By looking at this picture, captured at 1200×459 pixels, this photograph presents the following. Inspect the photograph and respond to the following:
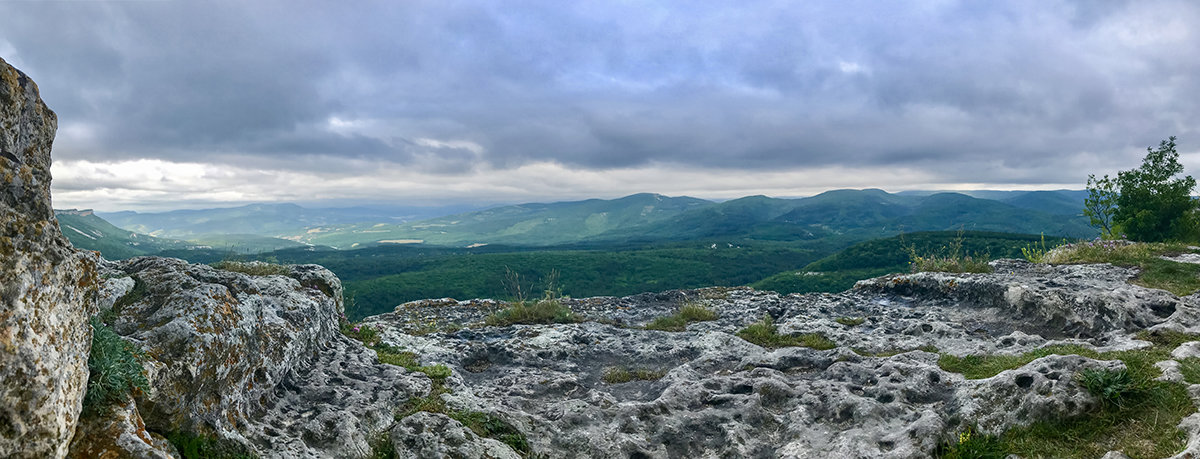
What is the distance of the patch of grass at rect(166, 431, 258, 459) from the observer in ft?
14.6

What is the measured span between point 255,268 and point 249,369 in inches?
222

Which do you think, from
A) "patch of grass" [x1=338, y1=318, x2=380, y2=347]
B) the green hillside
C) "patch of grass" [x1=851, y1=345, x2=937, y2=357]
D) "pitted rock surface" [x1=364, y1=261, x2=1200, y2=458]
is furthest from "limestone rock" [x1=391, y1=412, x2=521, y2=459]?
the green hillside

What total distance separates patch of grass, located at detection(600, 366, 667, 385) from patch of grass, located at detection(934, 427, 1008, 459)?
3.95 metres

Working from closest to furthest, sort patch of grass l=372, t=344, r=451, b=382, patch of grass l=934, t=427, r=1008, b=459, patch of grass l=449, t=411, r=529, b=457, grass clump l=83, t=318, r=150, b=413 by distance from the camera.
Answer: grass clump l=83, t=318, r=150, b=413 < patch of grass l=934, t=427, r=1008, b=459 < patch of grass l=449, t=411, r=529, b=457 < patch of grass l=372, t=344, r=451, b=382

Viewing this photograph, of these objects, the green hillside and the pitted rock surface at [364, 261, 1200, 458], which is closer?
the pitted rock surface at [364, 261, 1200, 458]

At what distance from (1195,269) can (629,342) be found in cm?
1407

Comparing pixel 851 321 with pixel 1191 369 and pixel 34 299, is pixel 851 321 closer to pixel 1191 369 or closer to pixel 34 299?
pixel 1191 369

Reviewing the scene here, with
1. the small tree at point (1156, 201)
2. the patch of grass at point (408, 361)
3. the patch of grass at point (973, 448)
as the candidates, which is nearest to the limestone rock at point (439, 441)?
the patch of grass at point (408, 361)

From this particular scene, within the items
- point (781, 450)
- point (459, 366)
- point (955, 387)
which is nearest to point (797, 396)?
point (781, 450)

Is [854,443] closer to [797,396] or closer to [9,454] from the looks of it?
[797,396]

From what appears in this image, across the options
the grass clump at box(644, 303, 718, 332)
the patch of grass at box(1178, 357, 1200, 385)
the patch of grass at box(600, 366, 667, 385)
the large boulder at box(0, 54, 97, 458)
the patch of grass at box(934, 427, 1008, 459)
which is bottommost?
the patch of grass at box(600, 366, 667, 385)

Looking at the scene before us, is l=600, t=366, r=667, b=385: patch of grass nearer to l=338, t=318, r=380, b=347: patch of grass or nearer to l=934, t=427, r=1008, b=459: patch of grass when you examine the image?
l=934, t=427, r=1008, b=459: patch of grass

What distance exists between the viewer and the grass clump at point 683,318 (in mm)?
11695

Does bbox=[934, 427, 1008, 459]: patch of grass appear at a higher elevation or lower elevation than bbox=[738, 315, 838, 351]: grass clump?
higher
